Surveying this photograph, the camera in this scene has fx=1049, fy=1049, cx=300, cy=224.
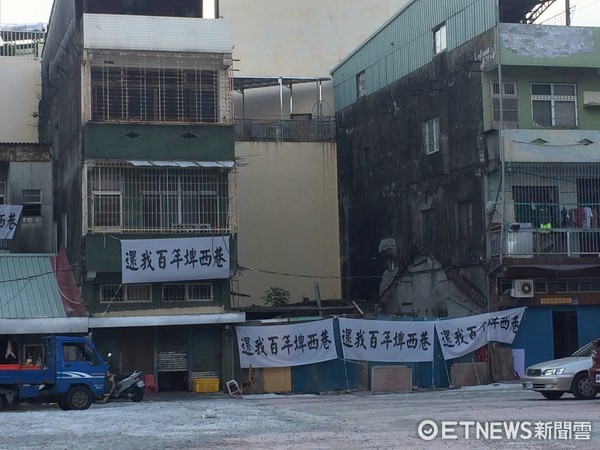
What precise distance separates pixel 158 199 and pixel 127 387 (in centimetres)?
614

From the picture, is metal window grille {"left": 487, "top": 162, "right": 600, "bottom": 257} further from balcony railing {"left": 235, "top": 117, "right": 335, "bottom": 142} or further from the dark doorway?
balcony railing {"left": 235, "top": 117, "right": 335, "bottom": 142}

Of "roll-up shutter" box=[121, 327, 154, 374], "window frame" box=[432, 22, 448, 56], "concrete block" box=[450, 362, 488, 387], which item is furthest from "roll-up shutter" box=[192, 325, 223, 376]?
"window frame" box=[432, 22, 448, 56]

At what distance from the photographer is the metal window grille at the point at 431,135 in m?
34.1

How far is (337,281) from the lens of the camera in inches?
1631

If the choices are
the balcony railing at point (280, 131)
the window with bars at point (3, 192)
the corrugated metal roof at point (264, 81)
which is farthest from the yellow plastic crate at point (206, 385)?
the corrugated metal roof at point (264, 81)

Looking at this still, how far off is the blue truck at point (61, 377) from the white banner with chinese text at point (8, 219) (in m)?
8.28

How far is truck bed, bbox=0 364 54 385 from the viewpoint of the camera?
24.8 m

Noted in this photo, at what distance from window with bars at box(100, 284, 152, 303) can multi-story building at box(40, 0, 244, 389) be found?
31 mm

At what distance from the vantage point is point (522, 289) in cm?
3112

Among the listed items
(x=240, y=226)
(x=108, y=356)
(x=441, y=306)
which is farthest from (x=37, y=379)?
(x=240, y=226)

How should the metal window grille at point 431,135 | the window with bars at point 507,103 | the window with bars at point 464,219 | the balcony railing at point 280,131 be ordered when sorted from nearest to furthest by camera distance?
the window with bars at point 507,103 < the window with bars at point 464,219 < the metal window grille at point 431,135 < the balcony railing at point 280,131

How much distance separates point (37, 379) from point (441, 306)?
45.1ft

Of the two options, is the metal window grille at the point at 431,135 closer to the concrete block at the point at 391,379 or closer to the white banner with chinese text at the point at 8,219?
the concrete block at the point at 391,379

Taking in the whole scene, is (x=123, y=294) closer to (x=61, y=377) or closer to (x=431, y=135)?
(x=61, y=377)
